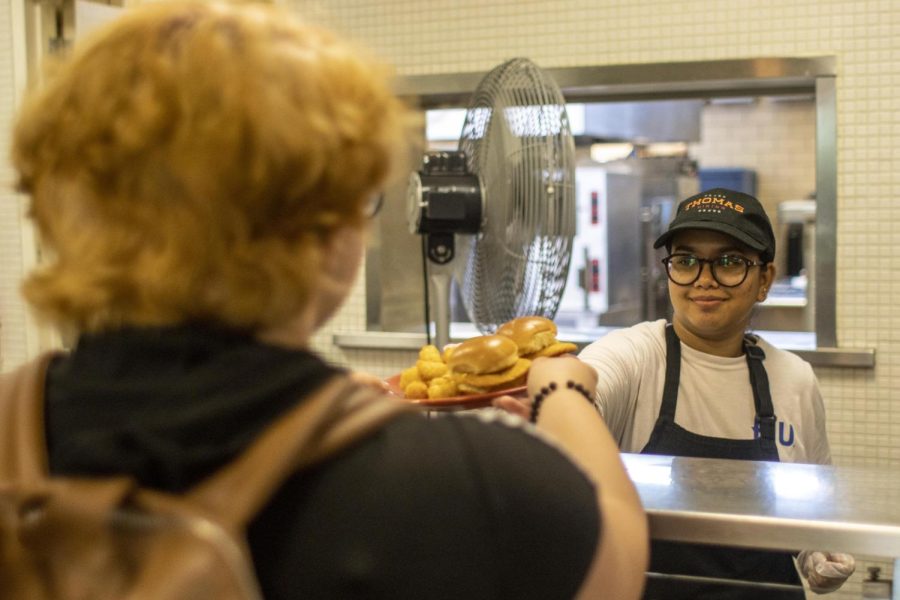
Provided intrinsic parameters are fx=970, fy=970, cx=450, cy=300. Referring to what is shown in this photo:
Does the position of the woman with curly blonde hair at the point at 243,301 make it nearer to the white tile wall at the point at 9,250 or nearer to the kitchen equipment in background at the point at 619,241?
the white tile wall at the point at 9,250

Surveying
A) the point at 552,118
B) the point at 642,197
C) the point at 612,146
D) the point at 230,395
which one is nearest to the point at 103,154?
the point at 230,395

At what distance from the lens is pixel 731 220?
5.89 feet

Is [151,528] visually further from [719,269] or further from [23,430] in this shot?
[719,269]

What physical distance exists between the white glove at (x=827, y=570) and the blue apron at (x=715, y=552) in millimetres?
55

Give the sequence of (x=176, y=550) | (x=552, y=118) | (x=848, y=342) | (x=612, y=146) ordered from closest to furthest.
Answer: (x=176, y=550), (x=552, y=118), (x=848, y=342), (x=612, y=146)

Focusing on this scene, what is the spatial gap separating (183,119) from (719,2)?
8.70 feet

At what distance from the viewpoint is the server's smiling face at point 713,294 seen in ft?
5.94

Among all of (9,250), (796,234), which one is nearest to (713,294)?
(9,250)

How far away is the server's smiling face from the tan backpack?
1.30 metres

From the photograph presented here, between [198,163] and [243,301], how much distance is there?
0.09m

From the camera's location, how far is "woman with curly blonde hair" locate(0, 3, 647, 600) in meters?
0.62

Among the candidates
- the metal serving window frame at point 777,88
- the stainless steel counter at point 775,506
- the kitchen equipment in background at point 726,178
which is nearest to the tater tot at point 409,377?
the stainless steel counter at point 775,506

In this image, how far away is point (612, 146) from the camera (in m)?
6.25

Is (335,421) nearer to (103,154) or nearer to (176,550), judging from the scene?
(176,550)
